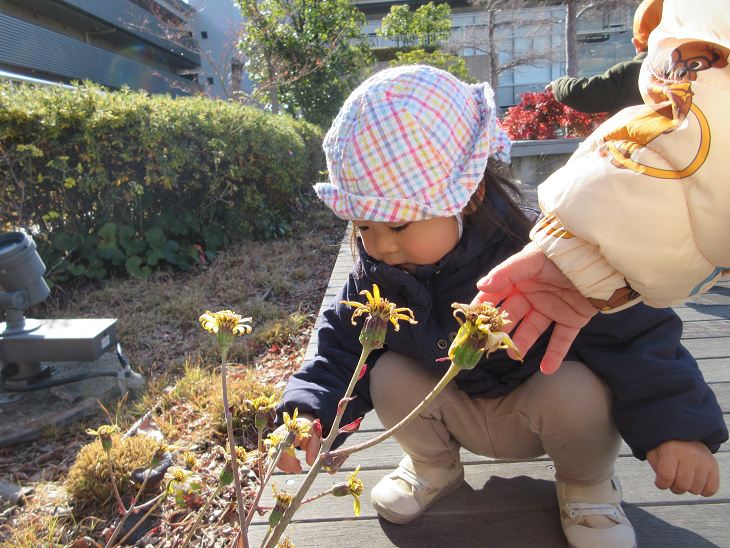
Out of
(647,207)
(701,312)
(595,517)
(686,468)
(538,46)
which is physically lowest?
(701,312)

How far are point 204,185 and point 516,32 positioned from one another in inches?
1001

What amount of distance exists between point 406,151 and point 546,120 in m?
7.81

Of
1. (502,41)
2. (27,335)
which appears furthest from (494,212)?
(502,41)

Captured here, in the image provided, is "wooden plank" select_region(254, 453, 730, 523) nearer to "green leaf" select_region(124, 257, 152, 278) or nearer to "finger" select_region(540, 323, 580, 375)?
"finger" select_region(540, 323, 580, 375)

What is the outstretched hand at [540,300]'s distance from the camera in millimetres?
950

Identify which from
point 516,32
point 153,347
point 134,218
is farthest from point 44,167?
point 516,32

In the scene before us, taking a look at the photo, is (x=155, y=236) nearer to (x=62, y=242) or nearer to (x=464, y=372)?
(x=62, y=242)

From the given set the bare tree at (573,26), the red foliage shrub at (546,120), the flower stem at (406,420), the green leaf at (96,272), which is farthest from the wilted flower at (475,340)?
the bare tree at (573,26)

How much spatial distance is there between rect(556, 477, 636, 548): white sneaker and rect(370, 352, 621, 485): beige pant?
0.10ft

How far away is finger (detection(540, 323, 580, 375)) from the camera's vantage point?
3.30 feet

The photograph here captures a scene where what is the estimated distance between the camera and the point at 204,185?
17.5ft

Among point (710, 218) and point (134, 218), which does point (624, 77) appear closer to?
point (710, 218)

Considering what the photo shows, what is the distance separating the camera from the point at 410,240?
1.43 m

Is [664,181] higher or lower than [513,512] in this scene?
higher
